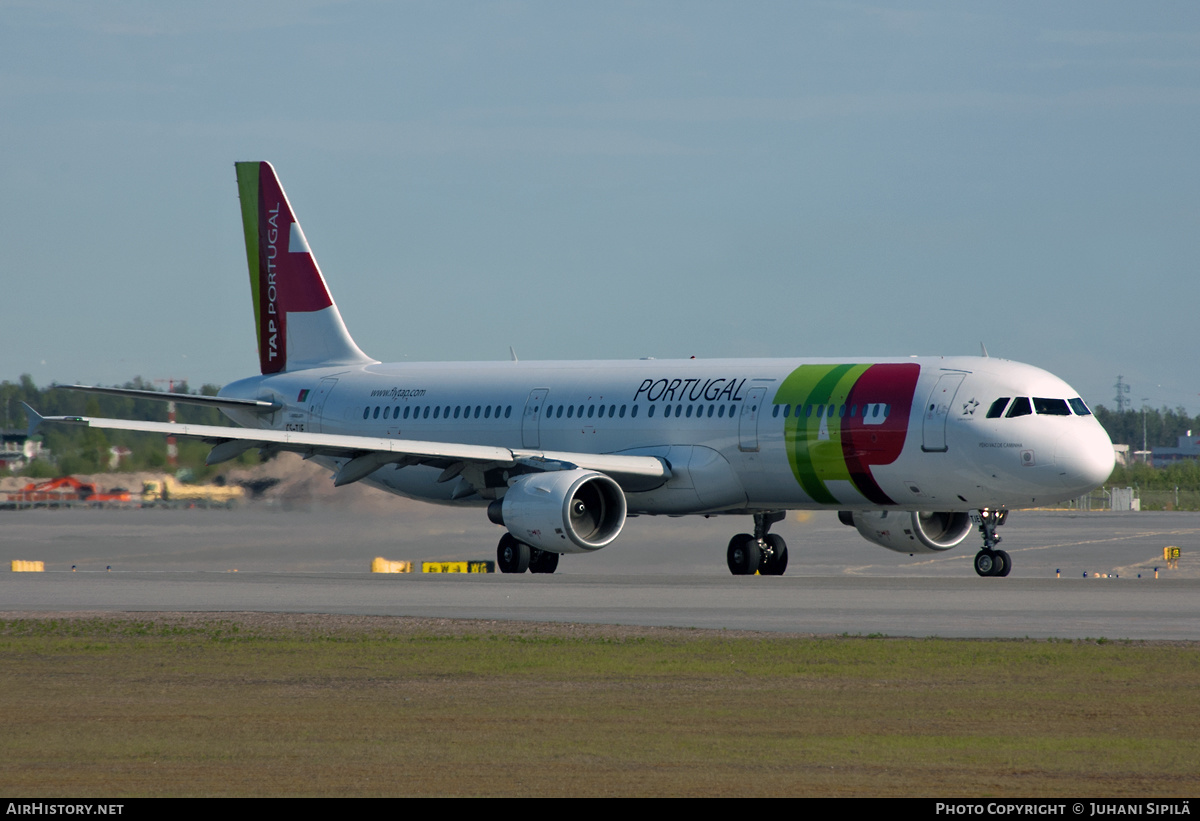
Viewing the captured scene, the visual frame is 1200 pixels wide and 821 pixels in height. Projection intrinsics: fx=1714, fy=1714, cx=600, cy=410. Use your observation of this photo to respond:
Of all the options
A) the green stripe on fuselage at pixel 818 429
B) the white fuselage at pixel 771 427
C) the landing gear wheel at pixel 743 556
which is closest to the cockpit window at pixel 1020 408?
the white fuselage at pixel 771 427

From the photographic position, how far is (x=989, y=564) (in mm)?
31266

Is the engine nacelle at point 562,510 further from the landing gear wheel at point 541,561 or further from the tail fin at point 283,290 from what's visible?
the tail fin at point 283,290

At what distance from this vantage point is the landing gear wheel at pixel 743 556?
1375 inches

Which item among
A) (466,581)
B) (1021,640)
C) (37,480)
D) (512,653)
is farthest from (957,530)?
(37,480)

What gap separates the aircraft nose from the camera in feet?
99.1

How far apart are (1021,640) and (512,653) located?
18.6ft

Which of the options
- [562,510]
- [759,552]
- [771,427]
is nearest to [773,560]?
[759,552]

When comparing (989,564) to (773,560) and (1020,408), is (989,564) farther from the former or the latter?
(773,560)

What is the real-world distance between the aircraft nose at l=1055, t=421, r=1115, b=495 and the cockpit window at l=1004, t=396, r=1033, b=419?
2.60 feet

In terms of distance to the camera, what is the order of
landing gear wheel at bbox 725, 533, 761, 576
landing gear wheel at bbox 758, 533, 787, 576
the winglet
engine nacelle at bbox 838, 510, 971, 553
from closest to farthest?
the winglet → engine nacelle at bbox 838, 510, 971, 553 → landing gear wheel at bbox 725, 533, 761, 576 → landing gear wheel at bbox 758, 533, 787, 576

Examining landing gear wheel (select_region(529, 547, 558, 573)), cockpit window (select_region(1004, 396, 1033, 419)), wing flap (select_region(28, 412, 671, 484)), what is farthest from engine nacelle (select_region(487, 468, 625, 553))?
cockpit window (select_region(1004, 396, 1033, 419))

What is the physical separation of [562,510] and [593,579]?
1.39 meters

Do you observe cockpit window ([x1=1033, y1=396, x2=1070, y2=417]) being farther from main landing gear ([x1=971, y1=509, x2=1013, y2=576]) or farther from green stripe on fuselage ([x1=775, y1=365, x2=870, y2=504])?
green stripe on fuselage ([x1=775, y1=365, x2=870, y2=504])
